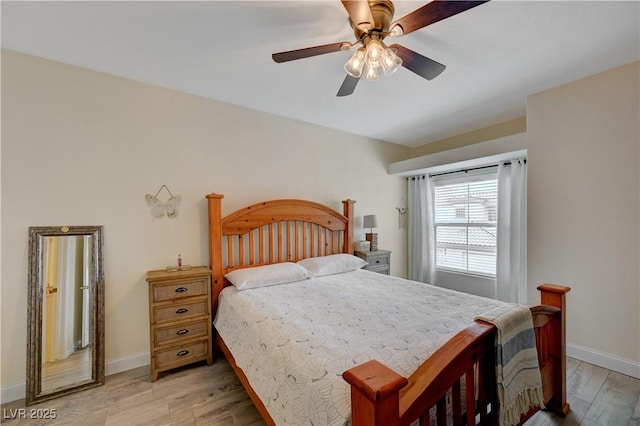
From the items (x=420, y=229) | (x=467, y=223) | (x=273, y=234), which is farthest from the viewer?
(x=420, y=229)

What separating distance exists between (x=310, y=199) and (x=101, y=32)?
2.43m

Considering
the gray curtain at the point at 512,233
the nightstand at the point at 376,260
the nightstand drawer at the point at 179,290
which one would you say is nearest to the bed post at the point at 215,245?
the nightstand drawer at the point at 179,290

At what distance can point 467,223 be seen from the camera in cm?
388

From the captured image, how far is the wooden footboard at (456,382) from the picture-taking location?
2.61 feet

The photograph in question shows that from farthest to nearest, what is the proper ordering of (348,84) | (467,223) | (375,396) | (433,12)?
(467,223) < (348,84) < (433,12) < (375,396)

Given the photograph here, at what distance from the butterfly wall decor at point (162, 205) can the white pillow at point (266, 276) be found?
822 millimetres

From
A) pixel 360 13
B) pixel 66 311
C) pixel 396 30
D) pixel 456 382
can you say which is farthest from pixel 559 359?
pixel 66 311

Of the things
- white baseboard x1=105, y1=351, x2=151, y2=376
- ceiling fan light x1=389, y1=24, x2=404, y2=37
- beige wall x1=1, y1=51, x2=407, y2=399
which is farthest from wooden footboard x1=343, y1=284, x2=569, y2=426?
white baseboard x1=105, y1=351, x2=151, y2=376

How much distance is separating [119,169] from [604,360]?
4.60 metres

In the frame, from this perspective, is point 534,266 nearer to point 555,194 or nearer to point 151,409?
point 555,194

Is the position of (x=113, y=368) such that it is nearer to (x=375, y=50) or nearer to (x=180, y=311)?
(x=180, y=311)

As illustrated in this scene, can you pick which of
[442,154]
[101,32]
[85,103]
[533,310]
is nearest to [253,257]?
[85,103]

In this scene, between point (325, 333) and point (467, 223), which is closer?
point (325, 333)

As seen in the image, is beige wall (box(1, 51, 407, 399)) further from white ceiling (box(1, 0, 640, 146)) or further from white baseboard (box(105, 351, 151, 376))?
white ceiling (box(1, 0, 640, 146))
